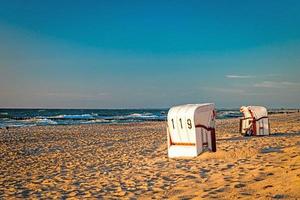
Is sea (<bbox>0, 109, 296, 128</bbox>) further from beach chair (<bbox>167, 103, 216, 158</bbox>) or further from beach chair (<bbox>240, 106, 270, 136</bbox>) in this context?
beach chair (<bbox>167, 103, 216, 158</bbox>)

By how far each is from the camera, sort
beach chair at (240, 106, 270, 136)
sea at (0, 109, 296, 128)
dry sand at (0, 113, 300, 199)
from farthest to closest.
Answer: sea at (0, 109, 296, 128) < beach chair at (240, 106, 270, 136) < dry sand at (0, 113, 300, 199)

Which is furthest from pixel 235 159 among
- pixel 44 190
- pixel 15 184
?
pixel 15 184

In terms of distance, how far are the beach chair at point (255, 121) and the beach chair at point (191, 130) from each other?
192 inches

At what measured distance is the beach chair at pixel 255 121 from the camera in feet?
50.3

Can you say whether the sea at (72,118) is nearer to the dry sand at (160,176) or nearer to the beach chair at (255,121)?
the dry sand at (160,176)

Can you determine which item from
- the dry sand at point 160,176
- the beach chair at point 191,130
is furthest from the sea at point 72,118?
the beach chair at point 191,130

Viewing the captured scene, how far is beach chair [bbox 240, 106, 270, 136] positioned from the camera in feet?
50.3

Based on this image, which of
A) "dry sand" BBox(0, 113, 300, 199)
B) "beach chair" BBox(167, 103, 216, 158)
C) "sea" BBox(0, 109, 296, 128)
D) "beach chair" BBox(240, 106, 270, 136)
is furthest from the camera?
"sea" BBox(0, 109, 296, 128)

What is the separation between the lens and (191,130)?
10359 millimetres

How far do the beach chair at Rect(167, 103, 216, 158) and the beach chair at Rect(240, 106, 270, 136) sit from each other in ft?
16.0

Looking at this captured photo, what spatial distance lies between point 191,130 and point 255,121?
6.18 meters

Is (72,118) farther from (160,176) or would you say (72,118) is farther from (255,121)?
(160,176)

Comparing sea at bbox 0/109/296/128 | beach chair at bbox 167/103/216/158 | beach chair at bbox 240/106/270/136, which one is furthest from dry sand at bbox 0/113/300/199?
sea at bbox 0/109/296/128

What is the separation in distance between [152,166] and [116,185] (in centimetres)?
218
